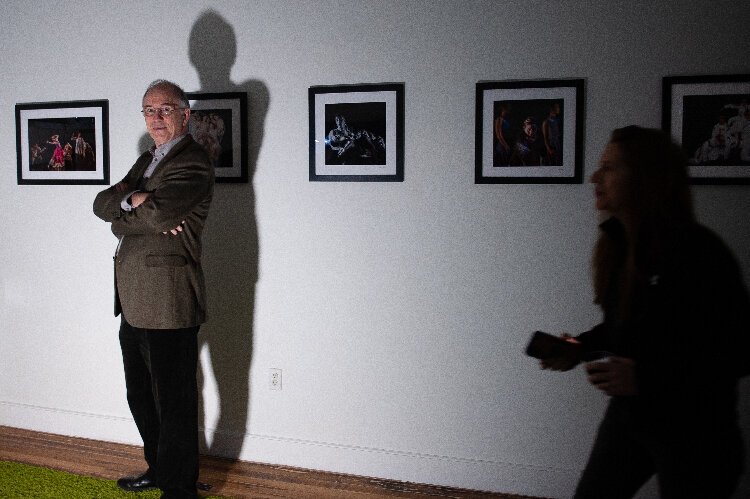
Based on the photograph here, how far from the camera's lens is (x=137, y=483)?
268 centimetres

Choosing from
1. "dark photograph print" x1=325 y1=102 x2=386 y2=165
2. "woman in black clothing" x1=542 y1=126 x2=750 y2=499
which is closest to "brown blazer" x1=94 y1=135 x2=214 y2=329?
"dark photograph print" x1=325 y1=102 x2=386 y2=165

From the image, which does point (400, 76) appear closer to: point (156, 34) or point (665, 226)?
point (156, 34)

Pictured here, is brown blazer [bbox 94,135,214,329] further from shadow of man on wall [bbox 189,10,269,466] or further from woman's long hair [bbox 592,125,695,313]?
woman's long hair [bbox 592,125,695,313]

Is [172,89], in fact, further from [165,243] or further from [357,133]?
[357,133]

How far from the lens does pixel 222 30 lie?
300 centimetres

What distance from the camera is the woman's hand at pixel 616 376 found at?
1.33 m

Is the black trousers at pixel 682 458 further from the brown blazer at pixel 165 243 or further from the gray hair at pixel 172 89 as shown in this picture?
the gray hair at pixel 172 89

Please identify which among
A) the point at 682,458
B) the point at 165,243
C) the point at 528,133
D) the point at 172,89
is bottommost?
the point at 682,458

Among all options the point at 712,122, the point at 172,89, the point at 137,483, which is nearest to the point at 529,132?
the point at 712,122

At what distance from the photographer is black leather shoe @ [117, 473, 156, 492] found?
2670 millimetres

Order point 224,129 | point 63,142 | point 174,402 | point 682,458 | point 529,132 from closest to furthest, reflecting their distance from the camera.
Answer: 1. point 682,458
2. point 174,402
3. point 529,132
4. point 224,129
5. point 63,142

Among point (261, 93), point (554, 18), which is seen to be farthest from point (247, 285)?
point (554, 18)

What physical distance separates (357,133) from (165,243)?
981 millimetres

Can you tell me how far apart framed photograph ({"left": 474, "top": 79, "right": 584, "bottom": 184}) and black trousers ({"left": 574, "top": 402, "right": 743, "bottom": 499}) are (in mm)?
1376
